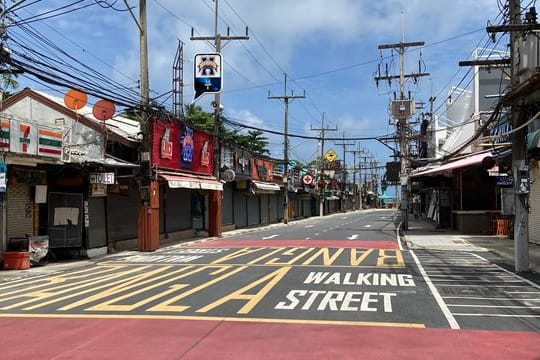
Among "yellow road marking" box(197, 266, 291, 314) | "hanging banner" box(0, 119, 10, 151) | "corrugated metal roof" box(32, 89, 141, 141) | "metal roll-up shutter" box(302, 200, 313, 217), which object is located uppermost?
"corrugated metal roof" box(32, 89, 141, 141)

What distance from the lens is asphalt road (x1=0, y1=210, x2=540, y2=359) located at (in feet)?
25.1

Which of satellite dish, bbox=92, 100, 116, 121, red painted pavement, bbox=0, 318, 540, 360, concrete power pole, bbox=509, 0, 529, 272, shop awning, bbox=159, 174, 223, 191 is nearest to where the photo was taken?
red painted pavement, bbox=0, 318, 540, 360

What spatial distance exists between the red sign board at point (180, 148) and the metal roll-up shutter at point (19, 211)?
275 inches

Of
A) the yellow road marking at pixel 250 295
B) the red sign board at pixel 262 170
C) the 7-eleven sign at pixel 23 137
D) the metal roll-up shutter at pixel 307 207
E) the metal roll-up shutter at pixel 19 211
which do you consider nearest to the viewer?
the yellow road marking at pixel 250 295

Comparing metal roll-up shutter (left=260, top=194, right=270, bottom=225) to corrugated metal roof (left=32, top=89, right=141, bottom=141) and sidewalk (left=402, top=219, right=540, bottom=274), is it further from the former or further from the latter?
sidewalk (left=402, top=219, right=540, bottom=274)

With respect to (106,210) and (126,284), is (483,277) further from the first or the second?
(106,210)

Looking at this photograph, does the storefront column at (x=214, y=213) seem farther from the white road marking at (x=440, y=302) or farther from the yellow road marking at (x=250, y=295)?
the yellow road marking at (x=250, y=295)

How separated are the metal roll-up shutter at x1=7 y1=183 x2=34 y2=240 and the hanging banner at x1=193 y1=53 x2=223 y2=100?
11986 millimetres

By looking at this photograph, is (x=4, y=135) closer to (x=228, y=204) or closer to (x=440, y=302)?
(x=440, y=302)

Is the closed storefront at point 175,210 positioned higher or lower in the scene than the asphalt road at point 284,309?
higher

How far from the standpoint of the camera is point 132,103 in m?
22.0

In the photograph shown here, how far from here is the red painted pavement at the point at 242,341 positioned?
7.23 m

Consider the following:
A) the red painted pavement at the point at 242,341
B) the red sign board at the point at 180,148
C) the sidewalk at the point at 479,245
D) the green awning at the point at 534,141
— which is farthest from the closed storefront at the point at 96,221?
the green awning at the point at 534,141

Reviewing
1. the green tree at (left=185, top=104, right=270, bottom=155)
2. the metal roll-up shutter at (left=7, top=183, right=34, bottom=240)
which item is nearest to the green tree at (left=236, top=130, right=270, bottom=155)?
the green tree at (left=185, top=104, right=270, bottom=155)
